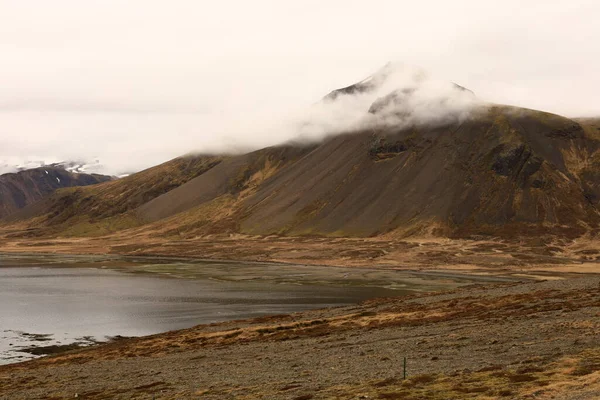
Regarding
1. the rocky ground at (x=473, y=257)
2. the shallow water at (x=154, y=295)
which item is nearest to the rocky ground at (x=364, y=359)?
the shallow water at (x=154, y=295)

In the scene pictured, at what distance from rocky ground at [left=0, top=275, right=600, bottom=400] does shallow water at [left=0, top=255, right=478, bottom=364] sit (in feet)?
39.7

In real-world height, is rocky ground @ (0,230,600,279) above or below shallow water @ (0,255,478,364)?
below

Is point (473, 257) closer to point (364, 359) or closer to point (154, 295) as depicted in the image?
point (154, 295)

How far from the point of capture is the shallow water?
71.4 metres

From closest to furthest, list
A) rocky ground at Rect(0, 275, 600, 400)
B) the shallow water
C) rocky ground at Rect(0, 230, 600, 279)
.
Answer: rocky ground at Rect(0, 275, 600, 400) → the shallow water → rocky ground at Rect(0, 230, 600, 279)

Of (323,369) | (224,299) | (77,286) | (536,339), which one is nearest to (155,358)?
(323,369)

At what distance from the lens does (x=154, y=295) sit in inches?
4008

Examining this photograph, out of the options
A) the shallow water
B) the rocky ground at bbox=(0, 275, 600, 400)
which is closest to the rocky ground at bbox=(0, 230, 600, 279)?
the shallow water

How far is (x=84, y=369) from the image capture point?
4650cm

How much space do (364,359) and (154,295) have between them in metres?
69.1

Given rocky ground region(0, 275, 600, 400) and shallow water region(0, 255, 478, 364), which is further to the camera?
shallow water region(0, 255, 478, 364)

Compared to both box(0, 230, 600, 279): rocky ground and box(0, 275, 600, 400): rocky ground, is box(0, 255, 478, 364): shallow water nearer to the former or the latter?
box(0, 275, 600, 400): rocky ground

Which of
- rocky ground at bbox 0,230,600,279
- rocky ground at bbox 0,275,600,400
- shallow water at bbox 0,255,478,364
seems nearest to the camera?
rocky ground at bbox 0,275,600,400

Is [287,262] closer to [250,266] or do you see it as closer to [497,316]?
[250,266]
